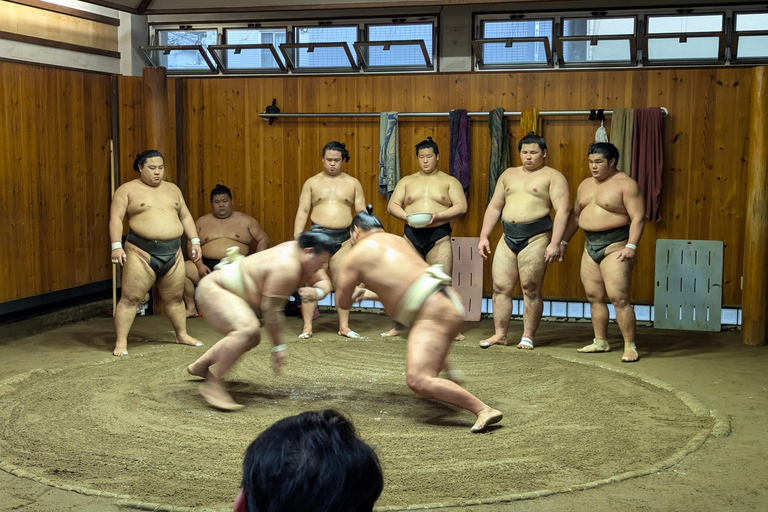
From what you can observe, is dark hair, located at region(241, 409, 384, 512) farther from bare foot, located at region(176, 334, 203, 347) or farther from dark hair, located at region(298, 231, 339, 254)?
bare foot, located at region(176, 334, 203, 347)

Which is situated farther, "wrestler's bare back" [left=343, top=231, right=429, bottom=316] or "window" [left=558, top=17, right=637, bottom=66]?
"window" [left=558, top=17, right=637, bottom=66]

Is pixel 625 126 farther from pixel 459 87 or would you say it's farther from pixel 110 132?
pixel 110 132

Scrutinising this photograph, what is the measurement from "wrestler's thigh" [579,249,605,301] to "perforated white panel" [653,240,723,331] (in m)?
1.02

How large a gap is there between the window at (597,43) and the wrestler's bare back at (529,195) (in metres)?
1.19

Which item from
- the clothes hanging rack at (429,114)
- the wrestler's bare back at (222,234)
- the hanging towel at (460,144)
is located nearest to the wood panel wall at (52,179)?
the wrestler's bare back at (222,234)

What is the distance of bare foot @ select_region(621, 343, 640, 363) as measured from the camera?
4.29 metres

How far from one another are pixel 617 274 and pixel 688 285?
1.22 meters

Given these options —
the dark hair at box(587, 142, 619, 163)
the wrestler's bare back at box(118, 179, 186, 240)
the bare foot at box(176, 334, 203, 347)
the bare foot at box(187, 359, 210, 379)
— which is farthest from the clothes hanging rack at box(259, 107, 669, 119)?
the bare foot at box(187, 359, 210, 379)

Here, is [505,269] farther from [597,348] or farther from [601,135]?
[601,135]

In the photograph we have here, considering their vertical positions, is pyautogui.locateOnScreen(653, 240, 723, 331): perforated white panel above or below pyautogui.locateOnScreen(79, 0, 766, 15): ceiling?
below

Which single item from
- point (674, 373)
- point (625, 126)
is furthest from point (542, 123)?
point (674, 373)

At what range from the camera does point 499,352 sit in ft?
15.0

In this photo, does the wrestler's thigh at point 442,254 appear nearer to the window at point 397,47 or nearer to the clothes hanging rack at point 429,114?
the clothes hanging rack at point 429,114

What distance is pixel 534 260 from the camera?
463 cm
